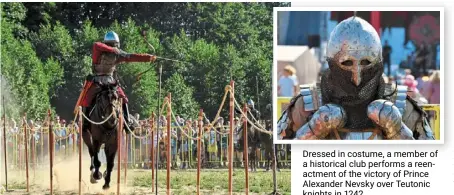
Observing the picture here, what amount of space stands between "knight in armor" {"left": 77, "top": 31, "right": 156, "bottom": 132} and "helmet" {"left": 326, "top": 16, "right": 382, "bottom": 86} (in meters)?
1.89

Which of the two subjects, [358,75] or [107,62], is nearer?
[358,75]

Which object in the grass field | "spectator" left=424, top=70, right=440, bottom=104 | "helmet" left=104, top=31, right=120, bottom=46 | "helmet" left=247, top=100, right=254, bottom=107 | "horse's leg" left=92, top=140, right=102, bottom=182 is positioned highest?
"helmet" left=104, top=31, right=120, bottom=46

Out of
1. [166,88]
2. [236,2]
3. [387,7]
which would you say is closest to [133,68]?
[166,88]

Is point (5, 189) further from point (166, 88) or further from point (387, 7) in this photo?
point (387, 7)

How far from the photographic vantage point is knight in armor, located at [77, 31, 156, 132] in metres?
13.0

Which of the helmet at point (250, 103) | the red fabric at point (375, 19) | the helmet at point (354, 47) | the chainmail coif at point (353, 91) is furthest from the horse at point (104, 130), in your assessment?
the red fabric at point (375, 19)

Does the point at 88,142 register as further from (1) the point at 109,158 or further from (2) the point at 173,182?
(2) the point at 173,182

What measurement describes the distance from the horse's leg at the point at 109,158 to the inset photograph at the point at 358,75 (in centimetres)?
165

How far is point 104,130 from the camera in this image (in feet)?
42.9

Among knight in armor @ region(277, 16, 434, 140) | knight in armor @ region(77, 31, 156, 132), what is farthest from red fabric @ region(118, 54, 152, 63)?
knight in armor @ region(277, 16, 434, 140)

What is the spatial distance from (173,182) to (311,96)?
5.52 feet

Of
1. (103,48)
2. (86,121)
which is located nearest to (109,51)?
(103,48)

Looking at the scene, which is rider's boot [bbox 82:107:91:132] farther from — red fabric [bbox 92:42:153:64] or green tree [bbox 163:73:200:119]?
green tree [bbox 163:73:200:119]

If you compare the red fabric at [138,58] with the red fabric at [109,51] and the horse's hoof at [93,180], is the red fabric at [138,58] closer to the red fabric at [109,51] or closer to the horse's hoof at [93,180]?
the red fabric at [109,51]
